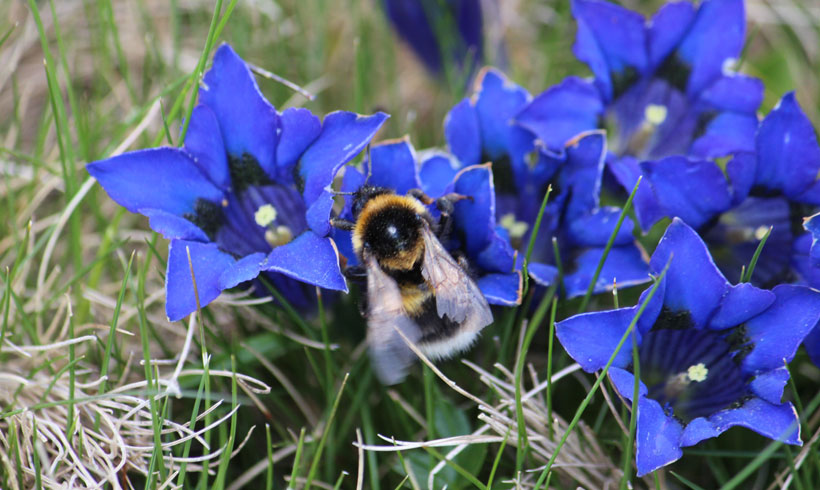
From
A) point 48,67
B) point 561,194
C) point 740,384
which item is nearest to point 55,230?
point 48,67

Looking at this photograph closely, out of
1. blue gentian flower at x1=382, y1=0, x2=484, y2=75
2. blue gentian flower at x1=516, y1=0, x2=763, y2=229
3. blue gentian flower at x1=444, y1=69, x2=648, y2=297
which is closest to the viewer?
blue gentian flower at x1=444, y1=69, x2=648, y2=297

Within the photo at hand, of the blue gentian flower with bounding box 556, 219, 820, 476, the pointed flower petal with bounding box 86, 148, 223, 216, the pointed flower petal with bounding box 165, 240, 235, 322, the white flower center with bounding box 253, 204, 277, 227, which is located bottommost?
the blue gentian flower with bounding box 556, 219, 820, 476

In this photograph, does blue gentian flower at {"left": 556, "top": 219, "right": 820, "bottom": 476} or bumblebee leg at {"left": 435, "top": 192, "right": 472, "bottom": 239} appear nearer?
blue gentian flower at {"left": 556, "top": 219, "right": 820, "bottom": 476}

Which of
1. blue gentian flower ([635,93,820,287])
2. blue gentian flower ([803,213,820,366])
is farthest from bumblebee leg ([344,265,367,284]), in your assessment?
blue gentian flower ([803,213,820,366])

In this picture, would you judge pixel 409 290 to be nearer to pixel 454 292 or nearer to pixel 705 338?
pixel 454 292

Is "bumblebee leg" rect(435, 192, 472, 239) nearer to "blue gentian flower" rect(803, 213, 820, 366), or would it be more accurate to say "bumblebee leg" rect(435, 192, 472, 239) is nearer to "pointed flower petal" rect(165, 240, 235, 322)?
"pointed flower petal" rect(165, 240, 235, 322)

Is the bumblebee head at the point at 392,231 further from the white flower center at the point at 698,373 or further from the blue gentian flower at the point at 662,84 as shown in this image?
the white flower center at the point at 698,373
